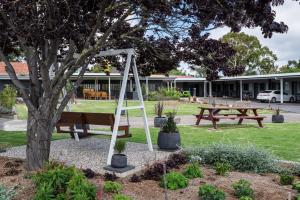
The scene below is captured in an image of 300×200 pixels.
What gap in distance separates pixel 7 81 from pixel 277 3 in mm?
44113

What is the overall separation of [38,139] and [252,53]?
217 ft

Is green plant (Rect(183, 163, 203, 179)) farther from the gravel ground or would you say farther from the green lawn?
the green lawn

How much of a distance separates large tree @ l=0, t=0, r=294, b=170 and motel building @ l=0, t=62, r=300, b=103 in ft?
104

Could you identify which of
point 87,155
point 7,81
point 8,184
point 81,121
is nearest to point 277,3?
point 8,184

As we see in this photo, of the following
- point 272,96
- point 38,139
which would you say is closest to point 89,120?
point 38,139

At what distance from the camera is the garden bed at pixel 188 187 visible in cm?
582

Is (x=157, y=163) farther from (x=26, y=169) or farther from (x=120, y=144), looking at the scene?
Answer: (x=26, y=169)

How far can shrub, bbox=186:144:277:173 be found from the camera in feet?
24.2

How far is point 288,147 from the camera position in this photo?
10.4m

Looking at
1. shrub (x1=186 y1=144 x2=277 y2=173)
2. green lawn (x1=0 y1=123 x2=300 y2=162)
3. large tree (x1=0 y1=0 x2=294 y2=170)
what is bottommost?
green lawn (x1=0 y1=123 x2=300 y2=162)

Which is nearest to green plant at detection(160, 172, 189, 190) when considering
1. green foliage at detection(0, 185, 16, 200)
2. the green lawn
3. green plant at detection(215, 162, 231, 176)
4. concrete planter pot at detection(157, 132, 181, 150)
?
green plant at detection(215, 162, 231, 176)

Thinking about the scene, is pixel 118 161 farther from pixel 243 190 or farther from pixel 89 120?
pixel 89 120

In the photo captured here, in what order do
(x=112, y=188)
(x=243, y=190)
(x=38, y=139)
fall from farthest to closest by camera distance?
(x=38, y=139), (x=112, y=188), (x=243, y=190)

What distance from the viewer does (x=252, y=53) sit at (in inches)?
2751
